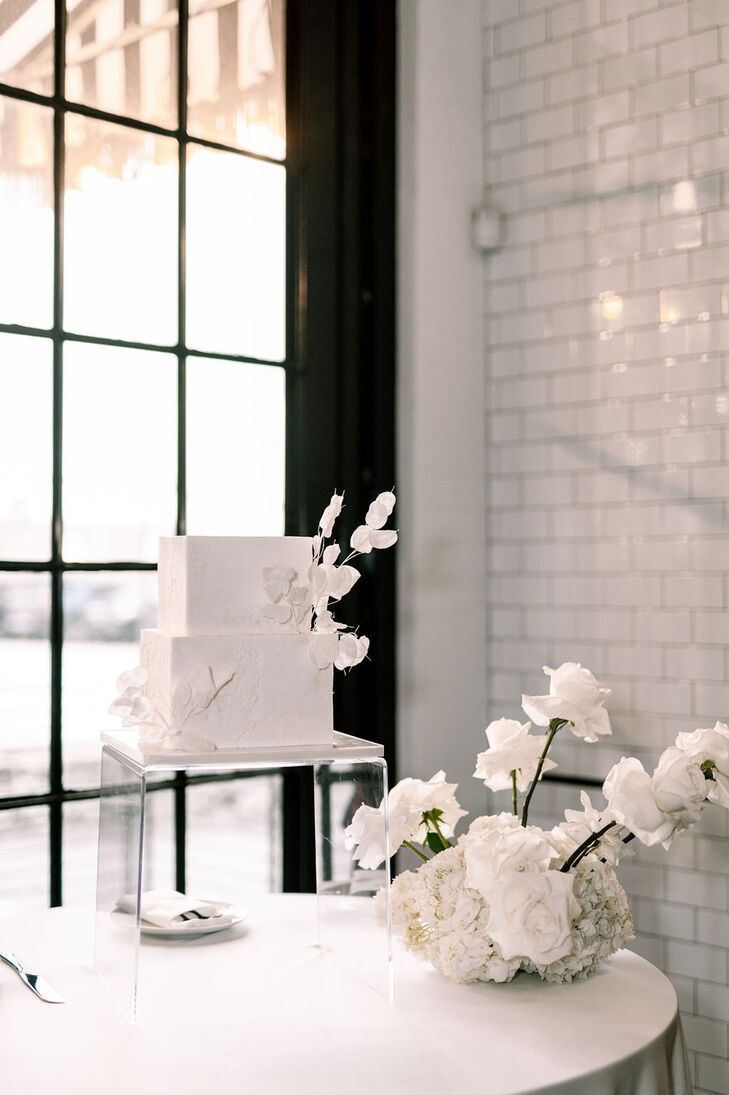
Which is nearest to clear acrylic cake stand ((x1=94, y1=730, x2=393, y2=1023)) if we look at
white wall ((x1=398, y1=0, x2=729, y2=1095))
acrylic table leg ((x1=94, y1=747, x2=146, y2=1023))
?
acrylic table leg ((x1=94, y1=747, x2=146, y2=1023))

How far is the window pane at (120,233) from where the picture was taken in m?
2.03

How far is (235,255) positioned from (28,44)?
52cm

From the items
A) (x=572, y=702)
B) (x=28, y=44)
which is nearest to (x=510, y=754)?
(x=572, y=702)

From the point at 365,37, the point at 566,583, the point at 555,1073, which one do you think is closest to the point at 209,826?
the point at 566,583

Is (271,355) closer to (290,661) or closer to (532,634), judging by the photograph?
(532,634)

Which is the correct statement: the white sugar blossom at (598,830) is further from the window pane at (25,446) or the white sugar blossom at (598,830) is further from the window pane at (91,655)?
the window pane at (25,446)

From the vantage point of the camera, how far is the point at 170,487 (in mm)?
2164

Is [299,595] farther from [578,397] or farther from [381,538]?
[578,397]

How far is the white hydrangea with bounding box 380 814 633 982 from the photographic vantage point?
1.37m

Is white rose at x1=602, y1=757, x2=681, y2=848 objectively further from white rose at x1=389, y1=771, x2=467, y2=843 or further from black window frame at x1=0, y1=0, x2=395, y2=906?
black window frame at x1=0, y1=0, x2=395, y2=906

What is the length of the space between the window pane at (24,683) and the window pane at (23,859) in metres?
0.04

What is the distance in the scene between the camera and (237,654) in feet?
4.55

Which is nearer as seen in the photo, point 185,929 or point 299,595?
point 299,595

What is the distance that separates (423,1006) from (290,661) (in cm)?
42
